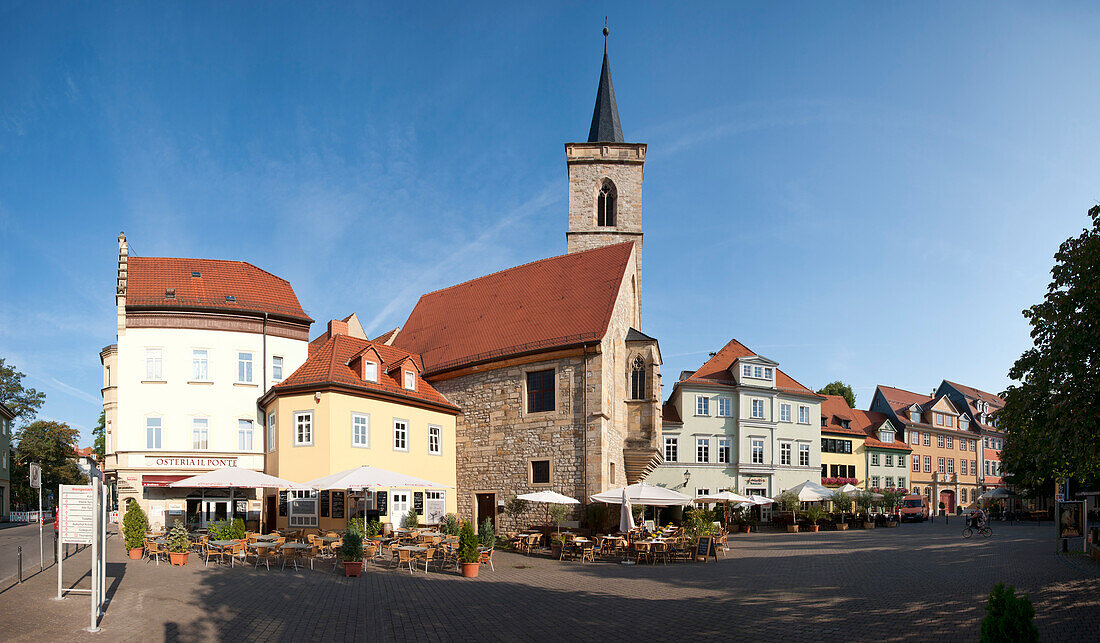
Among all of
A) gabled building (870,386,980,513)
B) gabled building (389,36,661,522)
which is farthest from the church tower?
gabled building (870,386,980,513)

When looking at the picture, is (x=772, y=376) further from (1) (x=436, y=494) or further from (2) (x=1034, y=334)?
(2) (x=1034, y=334)

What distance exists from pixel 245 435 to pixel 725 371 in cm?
2862

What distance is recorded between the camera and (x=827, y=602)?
13469 mm

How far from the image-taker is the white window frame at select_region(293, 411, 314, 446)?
26.0 metres

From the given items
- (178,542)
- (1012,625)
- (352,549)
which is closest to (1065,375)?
(1012,625)

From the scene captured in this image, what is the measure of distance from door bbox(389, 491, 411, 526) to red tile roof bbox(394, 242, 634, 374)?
19.6ft

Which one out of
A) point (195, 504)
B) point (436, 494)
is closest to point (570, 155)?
point (436, 494)

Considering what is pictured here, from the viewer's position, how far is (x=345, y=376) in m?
26.6

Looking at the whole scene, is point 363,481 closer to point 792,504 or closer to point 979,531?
point 792,504

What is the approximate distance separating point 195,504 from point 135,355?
6.37 m

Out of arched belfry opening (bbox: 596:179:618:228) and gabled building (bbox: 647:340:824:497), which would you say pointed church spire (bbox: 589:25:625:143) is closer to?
arched belfry opening (bbox: 596:179:618:228)

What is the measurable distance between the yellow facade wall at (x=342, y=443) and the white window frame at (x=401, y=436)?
4.7 inches

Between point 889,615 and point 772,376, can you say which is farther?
point 772,376

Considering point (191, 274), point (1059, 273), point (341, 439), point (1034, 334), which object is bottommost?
point (341, 439)
